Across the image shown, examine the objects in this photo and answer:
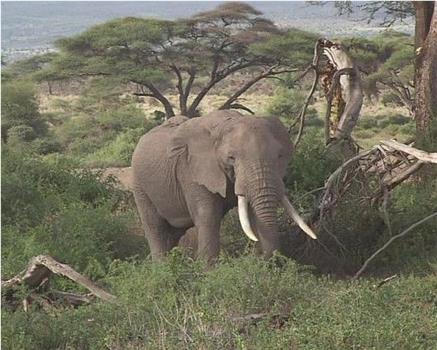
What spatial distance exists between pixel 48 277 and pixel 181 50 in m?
13.9

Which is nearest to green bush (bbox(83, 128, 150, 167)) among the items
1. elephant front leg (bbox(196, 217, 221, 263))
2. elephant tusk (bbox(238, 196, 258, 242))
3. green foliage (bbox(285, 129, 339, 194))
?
green foliage (bbox(285, 129, 339, 194))

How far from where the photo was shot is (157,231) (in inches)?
252

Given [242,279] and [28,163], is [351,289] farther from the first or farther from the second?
[28,163]

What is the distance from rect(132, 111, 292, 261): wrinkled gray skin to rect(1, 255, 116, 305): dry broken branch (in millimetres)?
972

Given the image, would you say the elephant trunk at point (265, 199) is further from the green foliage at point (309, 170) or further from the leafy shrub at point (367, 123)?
the leafy shrub at point (367, 123)

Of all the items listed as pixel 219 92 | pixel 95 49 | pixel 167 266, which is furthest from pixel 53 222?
pixel 219 92

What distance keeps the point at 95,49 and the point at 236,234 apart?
1209 centimetres

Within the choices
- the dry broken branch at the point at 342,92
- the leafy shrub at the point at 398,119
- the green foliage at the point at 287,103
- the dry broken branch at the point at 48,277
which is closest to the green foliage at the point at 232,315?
the dry broken branch at the point at 48,277

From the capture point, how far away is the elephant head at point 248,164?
5.36 metres

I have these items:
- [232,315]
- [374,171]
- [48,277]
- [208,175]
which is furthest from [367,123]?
[232,315]

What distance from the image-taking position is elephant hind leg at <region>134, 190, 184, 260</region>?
6387mm

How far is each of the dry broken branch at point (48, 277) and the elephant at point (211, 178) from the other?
0.90m

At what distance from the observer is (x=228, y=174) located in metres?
5.61

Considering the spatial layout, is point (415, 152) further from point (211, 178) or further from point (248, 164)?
point (211, 178)
